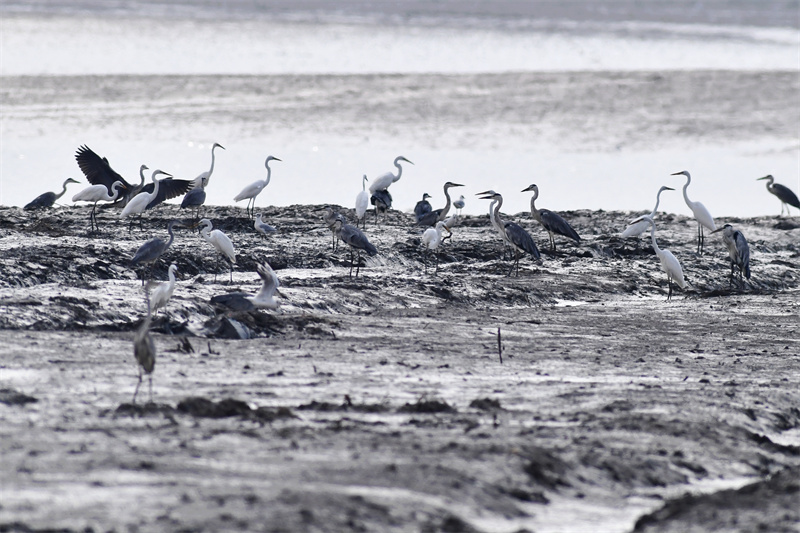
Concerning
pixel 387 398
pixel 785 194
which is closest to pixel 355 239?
pixel 387 398

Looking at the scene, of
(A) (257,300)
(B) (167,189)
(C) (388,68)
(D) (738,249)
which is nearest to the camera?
(A) (257,300)

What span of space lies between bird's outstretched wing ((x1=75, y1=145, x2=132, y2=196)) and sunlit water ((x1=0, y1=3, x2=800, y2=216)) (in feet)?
5.08

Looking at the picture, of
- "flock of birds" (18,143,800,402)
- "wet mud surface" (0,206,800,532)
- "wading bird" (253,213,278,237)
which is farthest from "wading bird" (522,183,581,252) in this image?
"wading bird" (253,213,278,237)

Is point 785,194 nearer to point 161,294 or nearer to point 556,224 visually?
point 556,224

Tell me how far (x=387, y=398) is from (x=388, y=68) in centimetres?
3126

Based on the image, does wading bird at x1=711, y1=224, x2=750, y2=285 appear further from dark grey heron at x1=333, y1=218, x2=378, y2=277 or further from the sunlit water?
the sunlit water

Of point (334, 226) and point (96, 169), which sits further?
point (96, 169)

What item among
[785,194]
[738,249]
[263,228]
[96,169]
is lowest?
[738,249]

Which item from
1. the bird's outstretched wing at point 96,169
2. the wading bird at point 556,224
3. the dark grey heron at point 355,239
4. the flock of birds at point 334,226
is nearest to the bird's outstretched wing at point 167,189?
the flock of birds at point 334,226

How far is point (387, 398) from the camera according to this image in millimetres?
8055

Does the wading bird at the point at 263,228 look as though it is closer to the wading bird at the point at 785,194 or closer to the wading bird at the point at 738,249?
the wading bird at the point at 738,249

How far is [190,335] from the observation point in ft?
32.3

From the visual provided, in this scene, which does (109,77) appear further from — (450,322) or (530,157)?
(450,322)

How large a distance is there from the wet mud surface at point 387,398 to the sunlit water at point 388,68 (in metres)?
6.33
